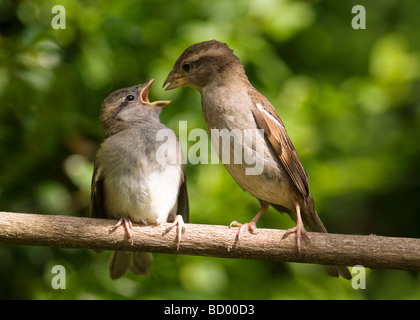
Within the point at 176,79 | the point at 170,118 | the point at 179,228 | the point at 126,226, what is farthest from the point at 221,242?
the point at 170,118

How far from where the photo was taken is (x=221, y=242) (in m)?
3.71

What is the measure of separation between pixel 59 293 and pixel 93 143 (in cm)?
144

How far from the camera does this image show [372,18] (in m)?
6.38

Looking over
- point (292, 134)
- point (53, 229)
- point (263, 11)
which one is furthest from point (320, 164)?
point (53, 229)

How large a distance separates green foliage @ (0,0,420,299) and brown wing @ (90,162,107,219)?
36cm

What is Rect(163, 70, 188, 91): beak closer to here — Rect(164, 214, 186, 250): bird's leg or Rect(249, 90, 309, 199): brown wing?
Rect(249, 90, 309, 199): brown wing

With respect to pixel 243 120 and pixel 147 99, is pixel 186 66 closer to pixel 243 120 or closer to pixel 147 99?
pixel 243 120

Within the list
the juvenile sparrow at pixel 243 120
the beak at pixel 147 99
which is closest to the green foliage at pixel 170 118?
the beak at pixel 147 99

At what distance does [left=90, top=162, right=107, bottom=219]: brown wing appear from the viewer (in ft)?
14.0

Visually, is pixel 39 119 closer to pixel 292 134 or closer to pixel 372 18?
pixel 292 134

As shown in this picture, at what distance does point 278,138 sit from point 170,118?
3.87ft

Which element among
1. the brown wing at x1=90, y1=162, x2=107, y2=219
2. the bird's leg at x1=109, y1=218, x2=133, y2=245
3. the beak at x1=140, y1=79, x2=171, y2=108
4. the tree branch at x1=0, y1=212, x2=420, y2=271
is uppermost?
the beak at x1=140, y1=79, x2=171, y2=108

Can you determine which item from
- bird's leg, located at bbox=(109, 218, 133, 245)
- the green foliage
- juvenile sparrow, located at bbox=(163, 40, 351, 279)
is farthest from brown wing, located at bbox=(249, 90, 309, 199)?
bird's leg, located at bbox=(109, 218, 133, 245)

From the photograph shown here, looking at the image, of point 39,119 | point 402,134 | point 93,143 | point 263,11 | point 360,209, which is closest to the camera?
point 39,119
